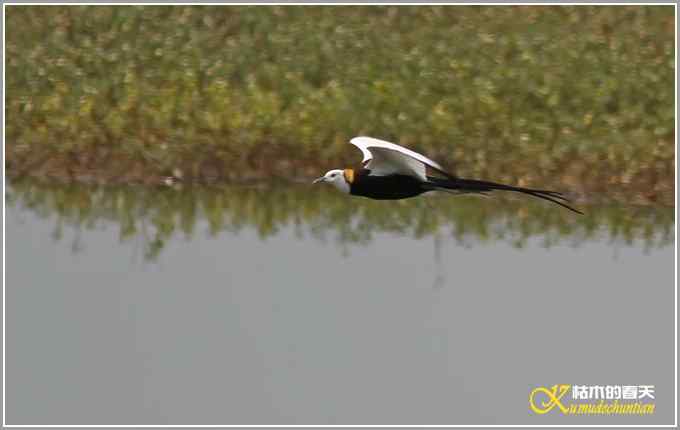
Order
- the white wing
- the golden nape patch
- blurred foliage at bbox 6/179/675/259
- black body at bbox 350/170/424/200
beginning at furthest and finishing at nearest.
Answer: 1. blurred foliage at bbox 6/179/675/259
2. the golden nape patch
3. black body at bbox 350/170/424/200
4. the white wing

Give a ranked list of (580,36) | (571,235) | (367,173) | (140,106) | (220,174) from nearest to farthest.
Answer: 1. (367,173)
2. (571,235)
3. (220,174)
4. (140,106)
5. (580,36)

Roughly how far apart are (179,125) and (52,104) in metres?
1.11

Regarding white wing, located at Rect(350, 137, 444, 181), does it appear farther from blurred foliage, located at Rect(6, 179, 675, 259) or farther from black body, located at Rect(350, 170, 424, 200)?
blurred foliage, located at Rect(6, 179, 675, 259)

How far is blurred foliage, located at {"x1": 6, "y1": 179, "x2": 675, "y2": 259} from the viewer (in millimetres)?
9414

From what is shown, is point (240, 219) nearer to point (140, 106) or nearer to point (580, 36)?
point (140, 106)

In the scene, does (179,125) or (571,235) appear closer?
(571,235)

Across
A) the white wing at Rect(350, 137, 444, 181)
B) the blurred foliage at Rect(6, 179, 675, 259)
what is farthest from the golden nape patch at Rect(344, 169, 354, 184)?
the blurred foliage at Rect(6, 179, 675, 259)

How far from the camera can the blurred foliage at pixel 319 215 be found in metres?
9.41

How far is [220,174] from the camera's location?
10430 millimetres

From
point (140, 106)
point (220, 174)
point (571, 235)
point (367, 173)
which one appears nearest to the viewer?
point (367, 173)

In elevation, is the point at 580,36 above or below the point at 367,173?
above

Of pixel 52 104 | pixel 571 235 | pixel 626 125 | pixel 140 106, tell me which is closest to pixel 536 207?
pixel 571 235

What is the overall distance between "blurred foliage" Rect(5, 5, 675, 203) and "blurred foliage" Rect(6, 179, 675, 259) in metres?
0.34

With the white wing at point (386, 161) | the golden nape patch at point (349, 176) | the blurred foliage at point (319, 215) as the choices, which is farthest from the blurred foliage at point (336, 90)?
the white wing at point (386, 161)
